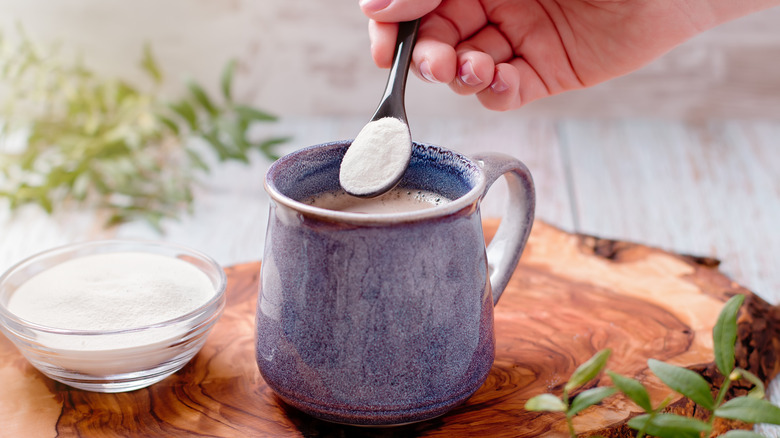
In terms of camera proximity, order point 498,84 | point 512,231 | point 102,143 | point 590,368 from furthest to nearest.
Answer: point 102,143
point 498,84
point 512,231
point 590,368

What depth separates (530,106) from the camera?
6.75 ft

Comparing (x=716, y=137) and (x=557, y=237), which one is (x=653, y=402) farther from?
(x=716, y=137)

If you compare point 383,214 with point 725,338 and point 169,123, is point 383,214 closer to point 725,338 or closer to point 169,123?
point 725,338

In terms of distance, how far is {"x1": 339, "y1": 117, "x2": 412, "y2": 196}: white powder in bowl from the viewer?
77 cm

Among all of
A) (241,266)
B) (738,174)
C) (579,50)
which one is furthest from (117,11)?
(738,174)

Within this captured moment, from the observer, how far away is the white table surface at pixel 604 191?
1.47 m

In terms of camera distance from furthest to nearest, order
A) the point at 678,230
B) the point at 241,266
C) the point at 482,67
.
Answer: the point at 678,230 → the point at 241,266 → the point at 482,67

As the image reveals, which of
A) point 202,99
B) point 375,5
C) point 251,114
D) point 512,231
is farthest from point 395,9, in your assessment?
point 202,99

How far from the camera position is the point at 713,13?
107 centimetres

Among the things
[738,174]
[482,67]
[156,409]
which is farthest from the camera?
[738,174]

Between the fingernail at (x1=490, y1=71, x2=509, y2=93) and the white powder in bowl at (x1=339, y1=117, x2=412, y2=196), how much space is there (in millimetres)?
222

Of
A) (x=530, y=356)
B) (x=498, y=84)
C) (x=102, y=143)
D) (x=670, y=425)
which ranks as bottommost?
(x=102, y=143)

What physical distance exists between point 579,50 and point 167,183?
87 cm

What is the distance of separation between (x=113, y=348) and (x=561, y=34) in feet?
2.51
